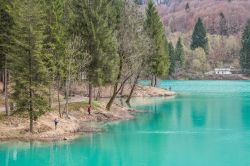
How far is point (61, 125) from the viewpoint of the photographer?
42250 mm

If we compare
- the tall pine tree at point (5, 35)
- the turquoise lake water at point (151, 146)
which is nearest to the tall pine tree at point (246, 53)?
the turquoise lake water at point (151, 146)

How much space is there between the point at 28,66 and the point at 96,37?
16.5 meters

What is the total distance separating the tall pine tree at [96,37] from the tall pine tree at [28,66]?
14688 millimetres

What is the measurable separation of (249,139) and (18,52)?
23059 millimetres

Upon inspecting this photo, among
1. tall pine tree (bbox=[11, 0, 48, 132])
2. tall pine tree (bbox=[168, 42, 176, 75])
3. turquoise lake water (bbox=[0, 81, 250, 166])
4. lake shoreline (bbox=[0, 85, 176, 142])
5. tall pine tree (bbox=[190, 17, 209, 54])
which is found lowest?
turquoise lake water (bbox=[0, 81, 250, 166])

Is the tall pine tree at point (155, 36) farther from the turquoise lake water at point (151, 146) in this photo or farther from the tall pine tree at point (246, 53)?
the tall pine tree at point (246, 53)

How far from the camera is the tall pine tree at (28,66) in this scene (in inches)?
1519

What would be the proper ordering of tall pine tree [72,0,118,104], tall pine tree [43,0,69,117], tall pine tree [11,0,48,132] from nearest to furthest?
tall pine tree [11,0,48,132], tall pine tree [43,0,69,117], tall pine tree [72,0,118,104]

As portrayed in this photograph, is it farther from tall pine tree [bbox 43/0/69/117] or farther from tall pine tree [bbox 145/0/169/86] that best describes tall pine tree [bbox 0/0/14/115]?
tall pine tree [bbox 145/0/169/86]

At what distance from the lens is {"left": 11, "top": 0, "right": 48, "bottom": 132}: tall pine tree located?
3859 centimetres

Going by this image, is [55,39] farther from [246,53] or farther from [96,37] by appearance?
[246,53]

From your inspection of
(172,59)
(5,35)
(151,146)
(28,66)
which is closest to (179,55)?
(172,59)

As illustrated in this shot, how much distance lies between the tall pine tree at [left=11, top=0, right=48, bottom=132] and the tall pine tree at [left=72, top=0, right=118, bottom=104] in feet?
48.2

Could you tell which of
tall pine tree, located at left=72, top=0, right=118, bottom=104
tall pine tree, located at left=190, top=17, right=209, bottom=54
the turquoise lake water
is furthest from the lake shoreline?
tall pine tree, located at left=190, top=17, right=209, bottom=54
